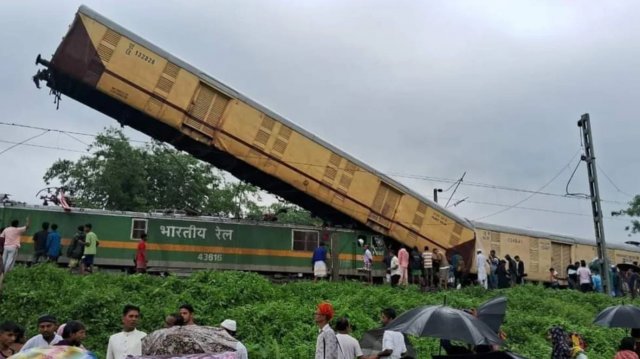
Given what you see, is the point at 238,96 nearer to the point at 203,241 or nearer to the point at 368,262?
the point at 203,241

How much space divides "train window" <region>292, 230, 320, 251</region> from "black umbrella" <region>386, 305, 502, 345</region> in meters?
14.0

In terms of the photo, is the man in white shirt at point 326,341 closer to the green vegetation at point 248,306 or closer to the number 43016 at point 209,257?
the green vegetation at point 248,306

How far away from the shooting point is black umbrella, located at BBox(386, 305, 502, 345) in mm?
5375

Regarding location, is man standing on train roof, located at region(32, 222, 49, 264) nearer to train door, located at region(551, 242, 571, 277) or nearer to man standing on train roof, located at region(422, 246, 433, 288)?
man standing on train roof, located at region(422, 246, 433, 288)

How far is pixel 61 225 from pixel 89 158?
1906cm

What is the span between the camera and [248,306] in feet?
38.3

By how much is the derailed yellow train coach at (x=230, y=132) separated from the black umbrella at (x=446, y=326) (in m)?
12.3

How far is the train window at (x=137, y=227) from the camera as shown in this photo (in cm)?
1745

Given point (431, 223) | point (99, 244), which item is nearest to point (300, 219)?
point (431, 223)

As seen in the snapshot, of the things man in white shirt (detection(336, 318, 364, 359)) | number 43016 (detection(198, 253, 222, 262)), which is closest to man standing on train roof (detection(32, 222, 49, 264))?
number 43016 (detection(198, 253, 222, 262))

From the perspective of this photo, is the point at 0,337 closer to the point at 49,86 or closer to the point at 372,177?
the point at 49,86

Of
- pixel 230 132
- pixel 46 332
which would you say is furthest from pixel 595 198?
pixel 46 332

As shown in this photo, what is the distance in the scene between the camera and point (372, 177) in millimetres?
19516

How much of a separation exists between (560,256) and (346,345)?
22.9 m
